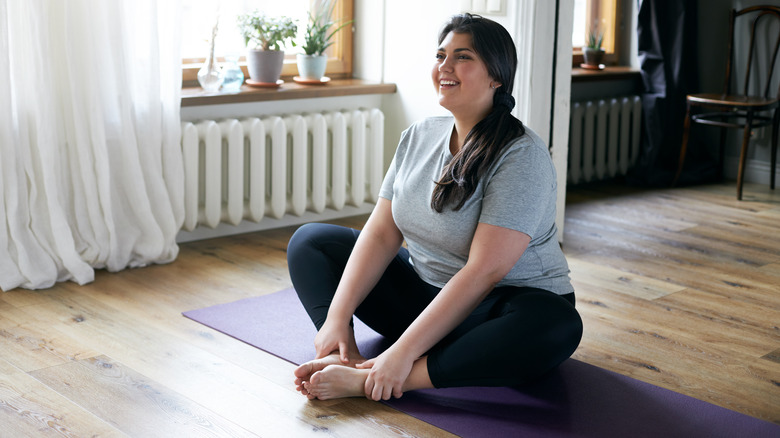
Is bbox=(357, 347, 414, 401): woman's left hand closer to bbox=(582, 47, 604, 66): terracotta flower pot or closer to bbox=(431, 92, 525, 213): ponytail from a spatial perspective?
bbox=(431, 92, 525, 213): ponytail

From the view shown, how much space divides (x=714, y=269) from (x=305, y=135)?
5.25 feet

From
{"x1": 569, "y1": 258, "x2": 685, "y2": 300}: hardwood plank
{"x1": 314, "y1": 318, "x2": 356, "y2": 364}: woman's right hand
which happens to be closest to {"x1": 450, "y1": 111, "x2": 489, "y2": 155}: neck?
{"x1": 314, "y1": 318, "x2": 356, "y2": 364}: woman's right hand

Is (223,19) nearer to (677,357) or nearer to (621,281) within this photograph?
(621,281)

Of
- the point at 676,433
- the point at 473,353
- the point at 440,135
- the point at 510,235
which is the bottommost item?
the point at 676,433

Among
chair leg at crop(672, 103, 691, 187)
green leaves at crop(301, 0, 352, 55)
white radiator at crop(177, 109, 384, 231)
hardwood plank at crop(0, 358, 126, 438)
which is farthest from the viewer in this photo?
chair leg at crop(672, 103, 691, 187)

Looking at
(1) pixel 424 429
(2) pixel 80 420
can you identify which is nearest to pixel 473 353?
(1) pixel 424 429

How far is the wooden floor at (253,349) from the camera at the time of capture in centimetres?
186

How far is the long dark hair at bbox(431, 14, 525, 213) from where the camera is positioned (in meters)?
1.90

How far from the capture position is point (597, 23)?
4898 millimetres

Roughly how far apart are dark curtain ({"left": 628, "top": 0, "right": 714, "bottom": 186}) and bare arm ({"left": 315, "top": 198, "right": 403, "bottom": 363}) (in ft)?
9.64

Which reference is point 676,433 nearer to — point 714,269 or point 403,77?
point 714,269

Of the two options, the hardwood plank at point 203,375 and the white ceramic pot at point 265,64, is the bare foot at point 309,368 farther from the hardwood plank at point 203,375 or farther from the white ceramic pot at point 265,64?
the white ceramic pot at point 265,64

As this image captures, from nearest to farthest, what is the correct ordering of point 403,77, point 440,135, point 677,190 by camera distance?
point 440,135
point 403,77
point 677,190

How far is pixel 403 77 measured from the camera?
3.81 metres
